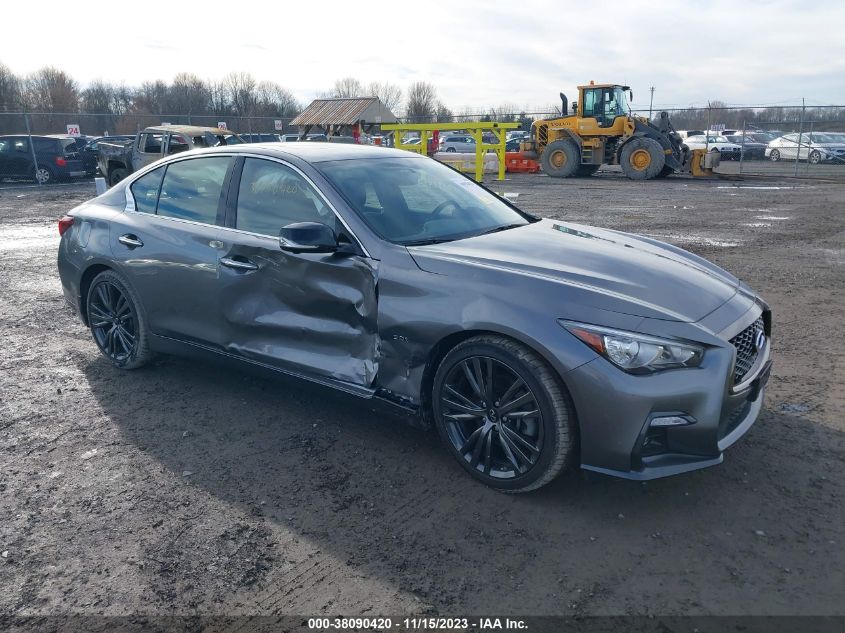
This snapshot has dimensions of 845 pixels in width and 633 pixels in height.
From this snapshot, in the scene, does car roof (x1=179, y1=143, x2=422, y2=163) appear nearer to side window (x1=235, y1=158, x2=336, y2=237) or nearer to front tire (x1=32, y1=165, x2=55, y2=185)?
side window (x1=235, y1=158, x2=336, y2=237)

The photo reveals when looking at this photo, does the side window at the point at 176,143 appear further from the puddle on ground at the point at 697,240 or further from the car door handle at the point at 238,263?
the car door handle at the point at 238,263

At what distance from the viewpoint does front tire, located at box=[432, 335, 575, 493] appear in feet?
10.2

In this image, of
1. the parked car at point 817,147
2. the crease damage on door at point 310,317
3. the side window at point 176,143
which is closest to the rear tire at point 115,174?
the side window at point 176,143

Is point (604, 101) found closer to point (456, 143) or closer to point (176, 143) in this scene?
point (176, 143)

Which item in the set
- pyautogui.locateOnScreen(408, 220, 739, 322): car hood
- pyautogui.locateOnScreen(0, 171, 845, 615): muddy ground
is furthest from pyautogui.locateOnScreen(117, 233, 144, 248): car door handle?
pyautogui.locateOnScreen(408, 220, 739, 322): car hood

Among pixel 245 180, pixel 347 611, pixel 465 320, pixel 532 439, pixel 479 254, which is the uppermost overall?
pixel 245 180

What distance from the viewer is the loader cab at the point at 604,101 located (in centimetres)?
2419

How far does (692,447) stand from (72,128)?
30705mm

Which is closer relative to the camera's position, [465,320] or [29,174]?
[465,320]

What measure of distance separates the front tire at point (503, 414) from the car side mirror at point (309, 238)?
2.97 feet

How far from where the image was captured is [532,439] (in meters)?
3.25

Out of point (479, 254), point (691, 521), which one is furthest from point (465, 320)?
Answer: point (691, 521)

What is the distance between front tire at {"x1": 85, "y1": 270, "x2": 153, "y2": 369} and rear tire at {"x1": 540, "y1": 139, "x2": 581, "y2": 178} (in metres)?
22.3

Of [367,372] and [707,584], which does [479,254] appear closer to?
[367,372]
